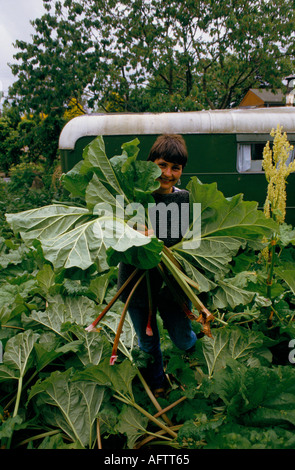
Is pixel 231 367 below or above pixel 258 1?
below

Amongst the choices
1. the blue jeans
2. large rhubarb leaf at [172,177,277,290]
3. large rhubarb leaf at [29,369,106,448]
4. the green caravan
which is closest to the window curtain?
the green caravan

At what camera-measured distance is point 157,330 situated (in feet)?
7.21

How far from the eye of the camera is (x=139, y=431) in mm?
2031

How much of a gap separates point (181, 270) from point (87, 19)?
11871 mm

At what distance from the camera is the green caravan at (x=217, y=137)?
6.13 meters

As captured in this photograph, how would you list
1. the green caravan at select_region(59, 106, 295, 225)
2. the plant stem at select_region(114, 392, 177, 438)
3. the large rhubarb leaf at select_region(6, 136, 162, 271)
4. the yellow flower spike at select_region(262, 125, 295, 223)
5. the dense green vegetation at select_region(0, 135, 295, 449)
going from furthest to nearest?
the green caravan at select_region(59, 106, 295, 225) < the yellow flower spike at select_region(262, 125, 295, 223) < the plant stem at select_region(114, 392, 177, 438) < the dense green vegetation at select_region(0, 135, 295, 449) < the large rhubarb leaf at select_region(6, 136, 162, 271)

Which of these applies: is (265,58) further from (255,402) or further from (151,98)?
(255,402)

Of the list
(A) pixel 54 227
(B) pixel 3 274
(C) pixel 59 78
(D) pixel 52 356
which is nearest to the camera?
(A) pixel 54 227

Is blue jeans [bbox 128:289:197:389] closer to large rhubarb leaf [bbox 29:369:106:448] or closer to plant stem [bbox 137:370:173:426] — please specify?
plant stem [bbox 137:370:173:426]

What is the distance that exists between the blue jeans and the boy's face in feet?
1.87

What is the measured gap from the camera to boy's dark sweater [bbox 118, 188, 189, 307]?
1932mm

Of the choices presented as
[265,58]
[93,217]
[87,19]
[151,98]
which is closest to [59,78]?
[87,19]

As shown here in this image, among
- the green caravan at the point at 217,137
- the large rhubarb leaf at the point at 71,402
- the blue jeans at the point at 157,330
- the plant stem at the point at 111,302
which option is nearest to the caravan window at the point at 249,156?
the green caravan at the point at 217,137

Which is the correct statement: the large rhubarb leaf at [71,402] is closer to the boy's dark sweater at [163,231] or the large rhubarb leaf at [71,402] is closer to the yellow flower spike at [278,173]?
the boy's dark sweater at [163,231]
